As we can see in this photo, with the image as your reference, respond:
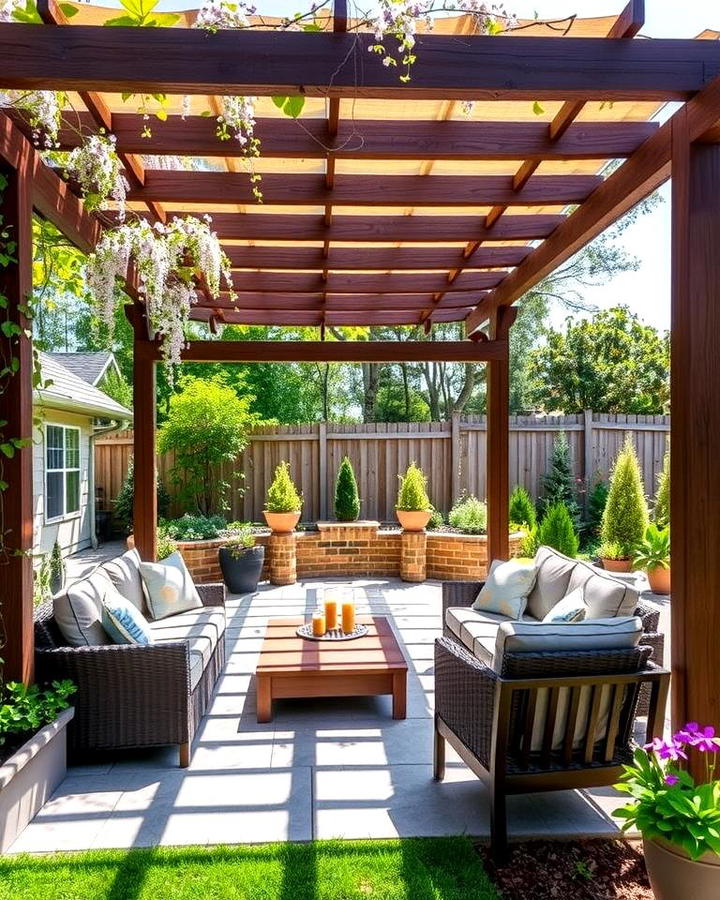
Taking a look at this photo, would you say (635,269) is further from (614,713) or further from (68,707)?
(68,707)

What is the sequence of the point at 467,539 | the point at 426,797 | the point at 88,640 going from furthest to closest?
the point at 467,539, the point at 88,640, the point at 426,797

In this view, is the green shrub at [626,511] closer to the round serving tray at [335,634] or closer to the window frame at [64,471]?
the round serving tray at [335,634]

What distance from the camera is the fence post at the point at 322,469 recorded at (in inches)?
368

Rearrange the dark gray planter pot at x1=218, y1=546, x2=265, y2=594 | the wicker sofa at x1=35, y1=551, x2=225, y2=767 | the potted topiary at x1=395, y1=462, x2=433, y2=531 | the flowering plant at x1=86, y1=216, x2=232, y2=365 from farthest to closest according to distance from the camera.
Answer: the potted topiary at x1=395, y1=462, x2=433, y2=531
the dark gray planter pot at x1=218, y1=546, x2=265, y2=594
the flowering plant at x1=86, y1=216, x2=232, y2=365
the wicker sofa at x1=35, y1=551, x2=225, y2=767

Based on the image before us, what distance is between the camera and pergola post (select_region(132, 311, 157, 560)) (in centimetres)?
544

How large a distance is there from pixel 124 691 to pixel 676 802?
7.86ft

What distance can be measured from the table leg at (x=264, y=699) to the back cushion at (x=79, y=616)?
34.4 inches

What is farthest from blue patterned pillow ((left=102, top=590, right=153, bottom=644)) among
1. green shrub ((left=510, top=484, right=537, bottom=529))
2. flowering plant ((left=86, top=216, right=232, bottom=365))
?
green shrub ((left=510, top=484, right=537, bottom=529))

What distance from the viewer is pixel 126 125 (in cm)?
300

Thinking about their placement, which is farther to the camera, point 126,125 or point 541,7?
point 126,125

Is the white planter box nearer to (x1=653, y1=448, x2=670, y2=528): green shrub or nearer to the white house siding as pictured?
the white house siding

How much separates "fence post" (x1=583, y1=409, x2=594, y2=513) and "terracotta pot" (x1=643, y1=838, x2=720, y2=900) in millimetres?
8311

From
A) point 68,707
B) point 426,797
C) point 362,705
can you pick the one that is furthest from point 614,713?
point 68,707

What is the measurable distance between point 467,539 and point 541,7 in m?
5.98
